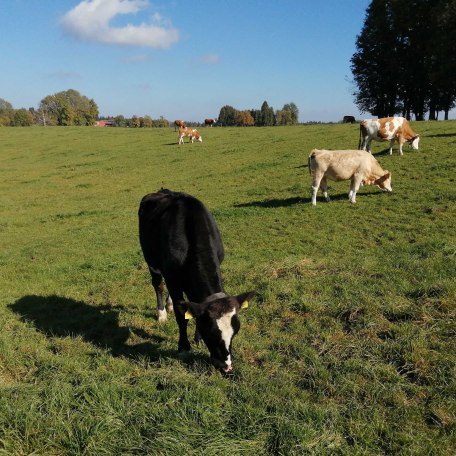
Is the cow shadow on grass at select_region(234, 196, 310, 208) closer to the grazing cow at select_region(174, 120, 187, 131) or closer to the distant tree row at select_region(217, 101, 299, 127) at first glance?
the grazing cow at select_region(174, 120, 187, 131)

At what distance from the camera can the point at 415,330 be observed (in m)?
5.69

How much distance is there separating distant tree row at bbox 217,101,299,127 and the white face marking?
142124 millimetres

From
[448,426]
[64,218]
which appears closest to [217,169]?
[64,218]

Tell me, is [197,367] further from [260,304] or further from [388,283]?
[388,283]

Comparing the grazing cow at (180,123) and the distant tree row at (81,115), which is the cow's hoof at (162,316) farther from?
the distant tree row at (81,115)

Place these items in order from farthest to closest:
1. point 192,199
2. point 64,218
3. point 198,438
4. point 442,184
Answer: point 64,218 < point 442,184 < point 192,199 < point 198,438

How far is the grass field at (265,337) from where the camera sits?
12.5 ft

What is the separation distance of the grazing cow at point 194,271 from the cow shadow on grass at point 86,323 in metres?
0.63

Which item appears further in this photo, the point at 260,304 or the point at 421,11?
the point at 421,11

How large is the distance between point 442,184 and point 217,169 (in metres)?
12.9

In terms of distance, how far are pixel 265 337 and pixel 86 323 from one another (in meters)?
3.23

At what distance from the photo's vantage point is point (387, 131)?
63.0 feet

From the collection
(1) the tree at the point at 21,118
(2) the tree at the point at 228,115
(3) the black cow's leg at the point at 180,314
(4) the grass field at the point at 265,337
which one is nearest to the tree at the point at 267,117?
(2) the tree at the point at 228,115

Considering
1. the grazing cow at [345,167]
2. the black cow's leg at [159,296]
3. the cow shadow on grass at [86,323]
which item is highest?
the grazing cow at [345,167]
